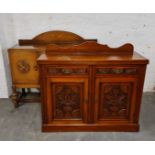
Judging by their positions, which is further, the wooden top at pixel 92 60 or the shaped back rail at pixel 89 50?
the shaped back rail at pixel 89 50

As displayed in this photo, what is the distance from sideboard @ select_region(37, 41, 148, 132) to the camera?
1705 millimetres

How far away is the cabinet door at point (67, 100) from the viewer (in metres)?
1.78

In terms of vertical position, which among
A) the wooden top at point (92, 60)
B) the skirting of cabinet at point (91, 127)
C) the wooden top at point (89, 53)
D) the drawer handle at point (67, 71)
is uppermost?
the wooden top at point (89, 53)

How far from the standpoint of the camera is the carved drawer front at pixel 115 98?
5.83 ft

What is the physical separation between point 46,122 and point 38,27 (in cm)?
136

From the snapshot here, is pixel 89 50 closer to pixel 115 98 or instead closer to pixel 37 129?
pixel 115 98

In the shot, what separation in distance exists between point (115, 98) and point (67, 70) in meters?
0.57

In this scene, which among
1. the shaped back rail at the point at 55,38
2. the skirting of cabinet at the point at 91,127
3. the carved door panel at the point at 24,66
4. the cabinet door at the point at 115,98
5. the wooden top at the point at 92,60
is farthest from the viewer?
the shaped back rail at the point at 55,38

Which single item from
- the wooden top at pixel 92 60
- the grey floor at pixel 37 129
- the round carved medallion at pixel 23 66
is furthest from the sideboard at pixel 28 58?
the wooden top at pixel 92 60

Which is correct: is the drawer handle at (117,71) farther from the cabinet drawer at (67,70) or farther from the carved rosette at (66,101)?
the carved rosette at (66,101)

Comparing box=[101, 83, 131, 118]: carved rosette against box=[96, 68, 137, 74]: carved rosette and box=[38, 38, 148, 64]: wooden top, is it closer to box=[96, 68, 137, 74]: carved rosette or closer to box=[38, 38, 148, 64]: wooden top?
box=[96, 68, 137, 74]: carved rosette

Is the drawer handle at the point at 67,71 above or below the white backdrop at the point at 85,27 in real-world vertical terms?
below

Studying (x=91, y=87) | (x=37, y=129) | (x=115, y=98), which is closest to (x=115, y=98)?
(x=115, y=98)

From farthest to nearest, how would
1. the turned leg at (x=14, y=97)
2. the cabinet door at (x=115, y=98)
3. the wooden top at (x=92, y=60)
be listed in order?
1. the turned leg at (x=14, y=97)
2. the cabinet door at (x=115, y=98)
3. the wooden top at (x=92, y=60)
